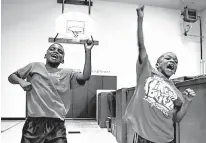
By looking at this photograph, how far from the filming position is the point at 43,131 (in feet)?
5.08

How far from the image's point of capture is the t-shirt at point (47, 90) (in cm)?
157

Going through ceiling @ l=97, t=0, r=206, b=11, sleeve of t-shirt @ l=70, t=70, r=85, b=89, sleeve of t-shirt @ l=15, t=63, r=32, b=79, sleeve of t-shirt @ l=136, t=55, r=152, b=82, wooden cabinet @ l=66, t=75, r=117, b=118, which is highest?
ceiling @ l=97, t=0, r=206, b=11

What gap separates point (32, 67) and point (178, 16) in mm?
7693

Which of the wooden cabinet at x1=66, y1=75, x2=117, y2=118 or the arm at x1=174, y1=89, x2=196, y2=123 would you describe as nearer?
the arm at x1=174, y1=89, x2=196, y2=123

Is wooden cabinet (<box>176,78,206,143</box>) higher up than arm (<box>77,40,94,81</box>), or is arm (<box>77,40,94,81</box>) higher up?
arm (<box>77,40,94,81</box>)

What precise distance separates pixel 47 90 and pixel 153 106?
72 centimetres

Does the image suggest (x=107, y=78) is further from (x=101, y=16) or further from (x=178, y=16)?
(x=178, y=16)

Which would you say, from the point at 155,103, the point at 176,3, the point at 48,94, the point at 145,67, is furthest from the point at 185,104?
the point at 176,3

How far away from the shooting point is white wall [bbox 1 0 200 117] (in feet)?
24.4

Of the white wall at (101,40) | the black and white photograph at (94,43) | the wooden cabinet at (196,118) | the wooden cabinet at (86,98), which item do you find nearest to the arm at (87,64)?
the wooden cabinet at (196,118)

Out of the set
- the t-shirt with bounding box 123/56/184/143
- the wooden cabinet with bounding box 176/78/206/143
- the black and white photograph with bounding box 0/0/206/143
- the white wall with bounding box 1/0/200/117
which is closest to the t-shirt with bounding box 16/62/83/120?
the t-shirt with bounding box 123/56/184/143

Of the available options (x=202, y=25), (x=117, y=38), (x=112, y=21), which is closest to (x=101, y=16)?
(x=112, y=21)

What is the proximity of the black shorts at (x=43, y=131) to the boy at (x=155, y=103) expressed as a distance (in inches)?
18.3

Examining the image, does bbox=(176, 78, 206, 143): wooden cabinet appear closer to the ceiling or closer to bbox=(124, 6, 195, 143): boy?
bbox=(124, 6, 195, 143): boy
